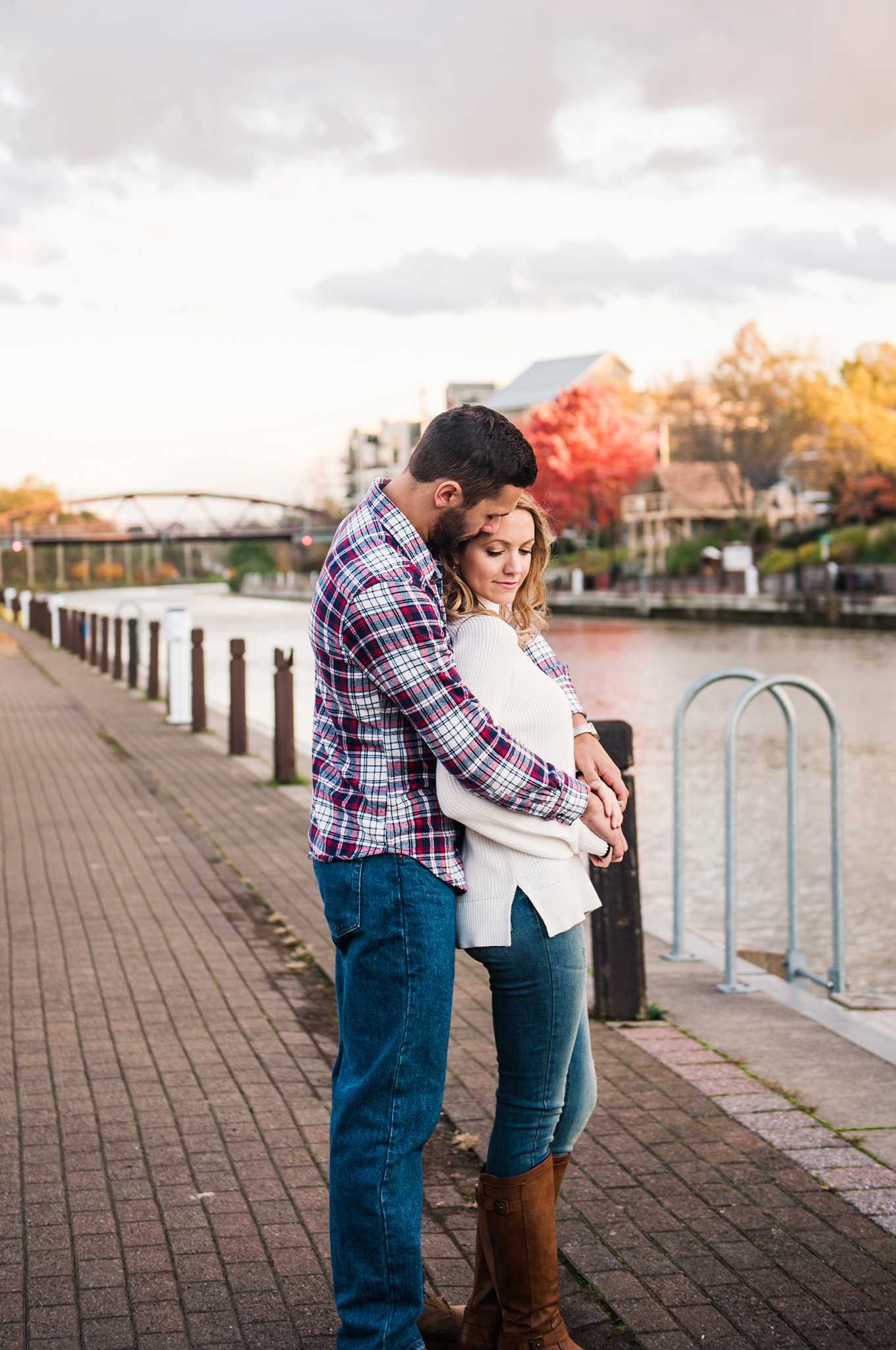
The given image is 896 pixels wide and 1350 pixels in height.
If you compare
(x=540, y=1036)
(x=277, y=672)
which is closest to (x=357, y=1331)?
(x=540, y=1036)

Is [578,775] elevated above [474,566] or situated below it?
below

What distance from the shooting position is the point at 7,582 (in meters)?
111

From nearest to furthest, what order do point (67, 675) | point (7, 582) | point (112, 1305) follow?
point (112, 1305)
point (67, 675)
point (7, 582)

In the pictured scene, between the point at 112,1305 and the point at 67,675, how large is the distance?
19778mm

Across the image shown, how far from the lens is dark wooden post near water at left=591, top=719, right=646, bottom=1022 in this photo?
480 cm

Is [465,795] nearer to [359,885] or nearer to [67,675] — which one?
[359,885]

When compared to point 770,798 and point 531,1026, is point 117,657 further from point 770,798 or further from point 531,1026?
point 531,1026

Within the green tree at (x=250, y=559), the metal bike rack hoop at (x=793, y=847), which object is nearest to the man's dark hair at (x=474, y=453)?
the metal bike rack hoop at (x=793, y=847)

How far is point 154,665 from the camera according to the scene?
17.5 m

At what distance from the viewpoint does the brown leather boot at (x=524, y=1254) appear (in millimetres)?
2531

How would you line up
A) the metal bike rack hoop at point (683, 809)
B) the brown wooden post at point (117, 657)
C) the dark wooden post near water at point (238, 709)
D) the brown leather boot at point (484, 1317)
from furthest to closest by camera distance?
the brown wooden post at point (117, 657) → the dark wooden post near water at point (238, 709) → the metal bike rack hoop at point (683, 809) → the brown leather boot at point (484, 1317)

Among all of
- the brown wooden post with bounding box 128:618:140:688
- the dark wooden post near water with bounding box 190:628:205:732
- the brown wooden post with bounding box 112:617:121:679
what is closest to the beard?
the dark wooden post near water with bounding box 190:628:205:732

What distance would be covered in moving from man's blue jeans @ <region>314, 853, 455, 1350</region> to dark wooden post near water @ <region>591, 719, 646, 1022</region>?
2.35 metres

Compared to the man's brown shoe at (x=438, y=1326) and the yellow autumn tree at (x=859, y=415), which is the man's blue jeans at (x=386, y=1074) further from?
the yellow autumn tree at (x=859, y=415)
